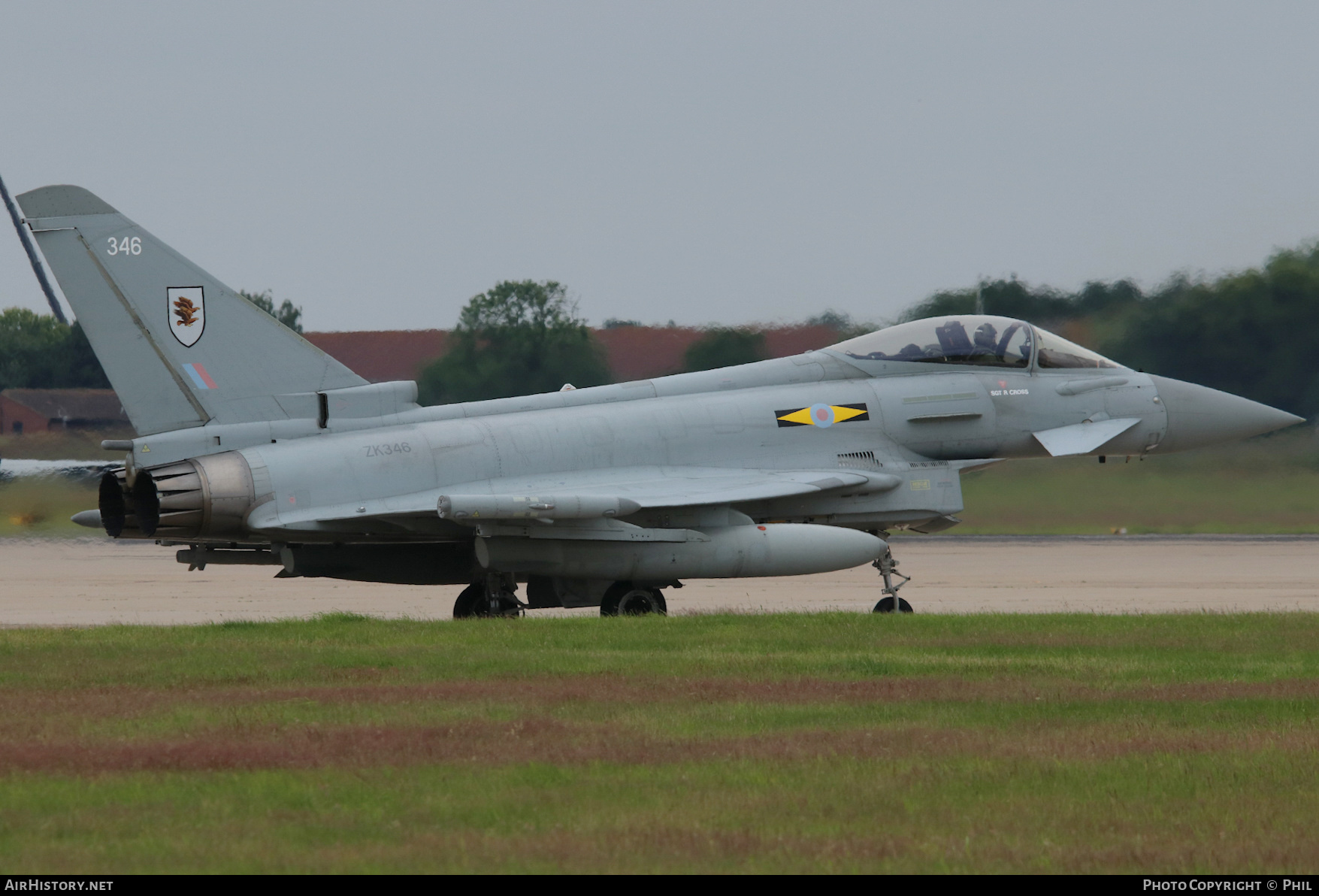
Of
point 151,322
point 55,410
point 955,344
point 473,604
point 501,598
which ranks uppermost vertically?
point 55,410

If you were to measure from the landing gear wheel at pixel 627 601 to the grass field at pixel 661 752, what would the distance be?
8.66 ft

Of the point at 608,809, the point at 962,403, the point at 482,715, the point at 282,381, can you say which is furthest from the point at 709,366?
the point at 608,809

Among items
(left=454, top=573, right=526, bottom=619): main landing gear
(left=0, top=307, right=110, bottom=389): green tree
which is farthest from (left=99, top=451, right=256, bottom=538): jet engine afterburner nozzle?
(left=0, top=307, right=110, bottom=389): green tree

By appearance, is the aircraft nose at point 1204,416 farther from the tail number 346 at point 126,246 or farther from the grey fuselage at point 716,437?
the tail number 346 at point 126,246

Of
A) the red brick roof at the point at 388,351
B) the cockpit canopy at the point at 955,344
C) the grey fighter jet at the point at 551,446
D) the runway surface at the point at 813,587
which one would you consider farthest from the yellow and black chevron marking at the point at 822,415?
the red brick roof at the point at 388,351

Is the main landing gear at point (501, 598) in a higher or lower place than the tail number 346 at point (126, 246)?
lower

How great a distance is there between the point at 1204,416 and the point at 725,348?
7955 mm

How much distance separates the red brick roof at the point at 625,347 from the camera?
80.2ft

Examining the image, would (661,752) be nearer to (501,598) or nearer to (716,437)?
(501,598)

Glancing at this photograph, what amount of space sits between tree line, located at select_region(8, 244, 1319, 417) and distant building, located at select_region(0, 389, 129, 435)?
594 centimetres

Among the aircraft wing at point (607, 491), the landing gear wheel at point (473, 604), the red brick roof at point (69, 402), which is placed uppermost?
the red brick roof at point (69, 402)

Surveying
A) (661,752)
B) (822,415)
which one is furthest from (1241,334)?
(661,752)

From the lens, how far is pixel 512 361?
26.7 m

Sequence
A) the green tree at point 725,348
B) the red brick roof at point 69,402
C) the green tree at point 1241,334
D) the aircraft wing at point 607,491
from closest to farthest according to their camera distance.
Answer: the aircraft wing at point 607,491 < the green tree at point 725,348 < the green tree at point 1241,334 < the red brick roof at point 69,402
